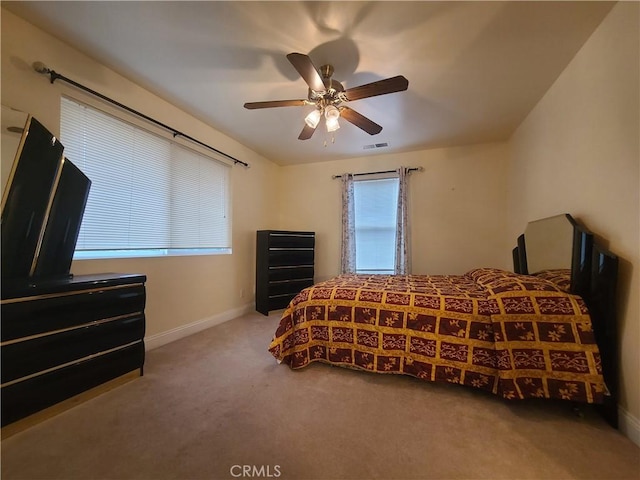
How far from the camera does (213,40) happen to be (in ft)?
6.22

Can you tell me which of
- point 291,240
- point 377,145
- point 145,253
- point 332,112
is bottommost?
point 145,253

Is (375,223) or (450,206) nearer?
(450,206)

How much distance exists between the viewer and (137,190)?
8.21ft

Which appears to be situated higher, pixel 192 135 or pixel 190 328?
pixel 192 135

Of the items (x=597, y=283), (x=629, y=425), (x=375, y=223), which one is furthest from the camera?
(x=375, y=223)

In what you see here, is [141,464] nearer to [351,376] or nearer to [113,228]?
[351,376]

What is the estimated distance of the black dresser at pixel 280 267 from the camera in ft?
12.5

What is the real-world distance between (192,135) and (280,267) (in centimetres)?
207

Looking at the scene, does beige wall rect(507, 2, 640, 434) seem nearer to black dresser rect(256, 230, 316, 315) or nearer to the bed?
the bed

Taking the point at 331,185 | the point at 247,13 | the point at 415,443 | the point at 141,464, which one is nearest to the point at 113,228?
the point at 141,464

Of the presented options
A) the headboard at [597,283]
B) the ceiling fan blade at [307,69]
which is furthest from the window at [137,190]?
the headboard at [597,283]

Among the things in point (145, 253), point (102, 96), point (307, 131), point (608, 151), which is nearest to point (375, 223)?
point (307, 131)

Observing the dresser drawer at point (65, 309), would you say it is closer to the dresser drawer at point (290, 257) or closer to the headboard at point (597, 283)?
the dresser drawer at point (290, 257)

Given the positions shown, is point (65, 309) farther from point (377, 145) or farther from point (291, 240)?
point (377, 145)
